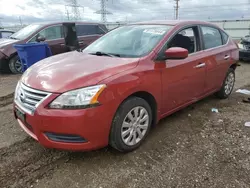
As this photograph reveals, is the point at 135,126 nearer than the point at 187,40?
Yes

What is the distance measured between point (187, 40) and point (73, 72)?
2017 mm

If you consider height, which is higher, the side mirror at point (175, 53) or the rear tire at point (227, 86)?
the side mirror at point (175, 53)

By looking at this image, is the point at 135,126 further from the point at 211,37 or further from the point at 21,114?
the point at 211,37

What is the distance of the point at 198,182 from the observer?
230 cm

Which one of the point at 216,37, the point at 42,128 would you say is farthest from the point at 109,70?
the point at 216,37

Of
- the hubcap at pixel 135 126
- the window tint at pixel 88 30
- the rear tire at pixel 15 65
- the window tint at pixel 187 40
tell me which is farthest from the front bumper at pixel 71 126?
the window tint at pixel 88 30

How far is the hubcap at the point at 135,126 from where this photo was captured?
264cm

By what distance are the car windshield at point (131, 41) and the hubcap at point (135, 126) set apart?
739 mm

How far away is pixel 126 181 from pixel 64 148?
2.34 feet

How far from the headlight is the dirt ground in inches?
29.1

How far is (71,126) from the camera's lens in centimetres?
224

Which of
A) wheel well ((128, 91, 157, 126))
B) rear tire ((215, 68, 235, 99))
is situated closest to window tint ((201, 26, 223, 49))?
rear tire ((215, 68, 235, 99))

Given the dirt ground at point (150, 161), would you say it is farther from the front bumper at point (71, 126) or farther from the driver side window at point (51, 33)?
the driver side window at point (51, 33)

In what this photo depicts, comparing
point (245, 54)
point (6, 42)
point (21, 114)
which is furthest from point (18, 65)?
point (245, 54)
